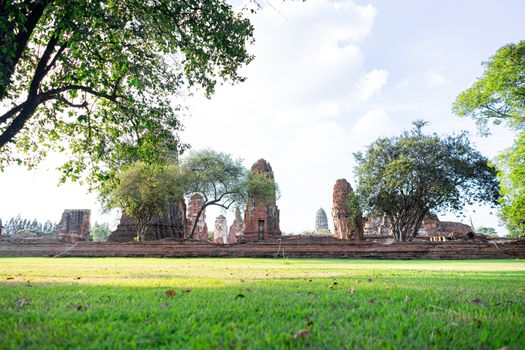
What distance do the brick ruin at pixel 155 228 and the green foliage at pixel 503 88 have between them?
74.7 ft

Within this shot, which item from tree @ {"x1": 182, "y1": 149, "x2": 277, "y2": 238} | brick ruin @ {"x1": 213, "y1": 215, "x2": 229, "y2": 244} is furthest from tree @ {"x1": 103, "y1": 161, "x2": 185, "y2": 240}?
brick ruin @ {"x1": 213, "y1": 215, "x2": 229, "y2": 244}

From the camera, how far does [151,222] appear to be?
93.2 feet

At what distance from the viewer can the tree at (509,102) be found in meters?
17.1

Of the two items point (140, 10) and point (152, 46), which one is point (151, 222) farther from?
point (140, 10)

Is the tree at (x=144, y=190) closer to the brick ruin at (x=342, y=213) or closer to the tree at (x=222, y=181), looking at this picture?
the tree at (x=222, y=181)

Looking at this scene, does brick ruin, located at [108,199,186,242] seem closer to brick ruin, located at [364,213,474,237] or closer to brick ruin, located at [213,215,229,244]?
brick ruin, located at [213,215,229,244]

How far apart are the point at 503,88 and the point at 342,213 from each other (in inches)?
752

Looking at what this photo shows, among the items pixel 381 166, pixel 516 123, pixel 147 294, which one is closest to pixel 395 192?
pixel 381 166

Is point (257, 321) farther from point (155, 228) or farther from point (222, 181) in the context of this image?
point (155, 228)

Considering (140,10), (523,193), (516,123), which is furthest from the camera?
(516,123)

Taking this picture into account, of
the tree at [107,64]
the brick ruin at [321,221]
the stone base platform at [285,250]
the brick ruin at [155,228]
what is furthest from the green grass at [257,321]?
the brick ruin at [321,221]

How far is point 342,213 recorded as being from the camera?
3459 centimetres

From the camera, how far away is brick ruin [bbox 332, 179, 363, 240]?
109ft

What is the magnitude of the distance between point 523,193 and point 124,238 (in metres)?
27.2
